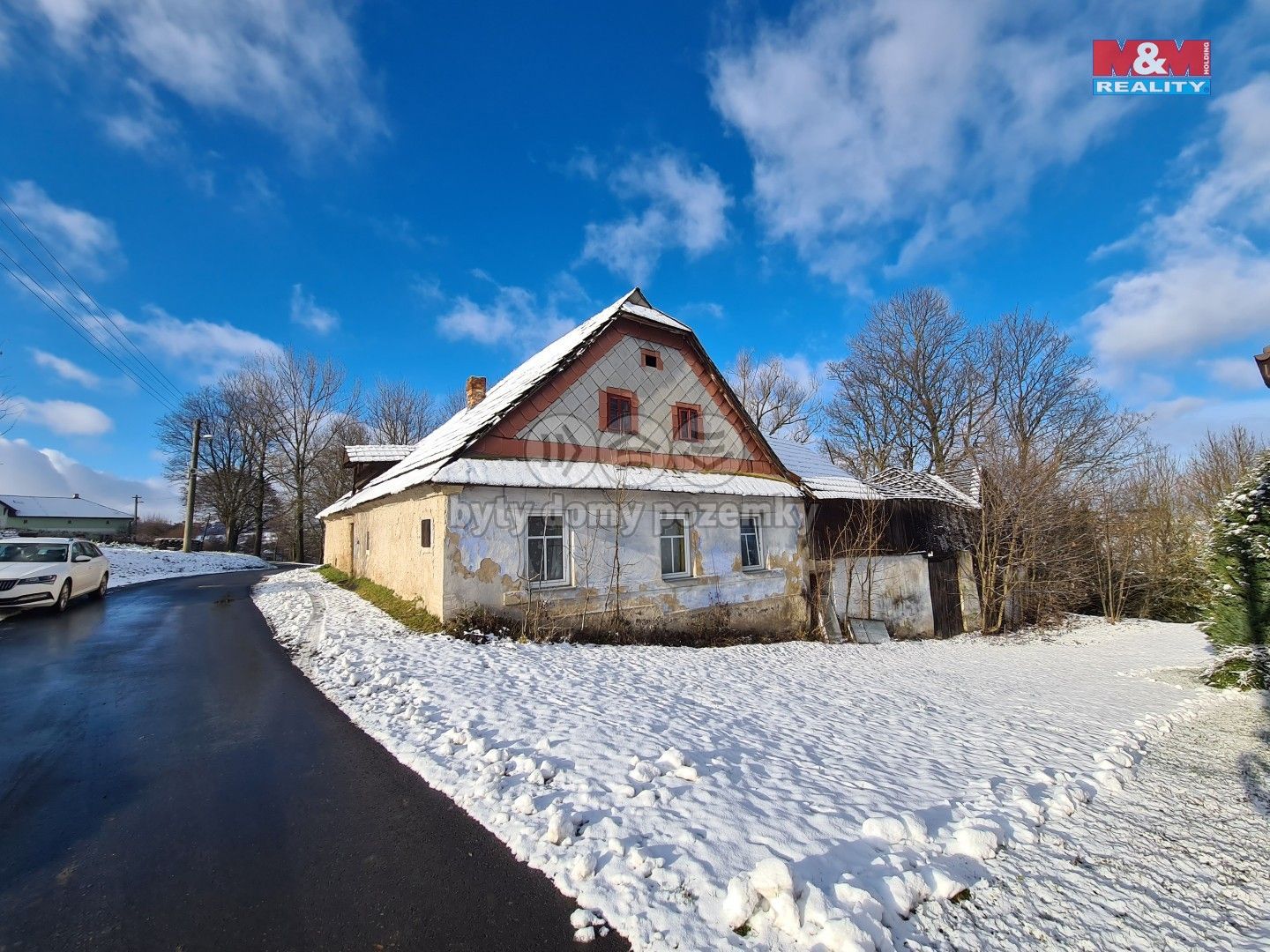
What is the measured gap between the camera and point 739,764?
14.0 ft

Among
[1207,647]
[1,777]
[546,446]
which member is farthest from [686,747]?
[1207,647]

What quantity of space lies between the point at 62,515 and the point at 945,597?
8726 centimetres

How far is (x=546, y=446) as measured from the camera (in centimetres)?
1056

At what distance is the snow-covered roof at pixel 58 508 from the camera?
58.0 metres

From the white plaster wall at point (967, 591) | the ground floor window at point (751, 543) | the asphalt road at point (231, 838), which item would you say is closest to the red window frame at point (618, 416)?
the ground floor window at point (751, 543)

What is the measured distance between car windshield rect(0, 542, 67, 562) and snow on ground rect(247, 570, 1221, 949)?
21.9ft

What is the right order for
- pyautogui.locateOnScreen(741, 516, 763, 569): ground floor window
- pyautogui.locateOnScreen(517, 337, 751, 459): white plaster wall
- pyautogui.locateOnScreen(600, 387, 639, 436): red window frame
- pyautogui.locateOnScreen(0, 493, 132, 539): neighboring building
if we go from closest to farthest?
pyautogui.locateOnScreen(517, 337, 751, 459): white plaster wall < pyautogui.locateOnScreen(600, 387, 639, 436): red window frame < pyautogui.locateOnScreen(741, 516, 763, 569): ground floor window < pyautogui.locateOnScreen(0, 493, 132, 539): neighboring building

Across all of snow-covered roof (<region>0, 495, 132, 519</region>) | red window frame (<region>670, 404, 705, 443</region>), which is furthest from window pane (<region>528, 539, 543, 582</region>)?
snow-covered roof (<region>0, 495, 132, 519</region>)

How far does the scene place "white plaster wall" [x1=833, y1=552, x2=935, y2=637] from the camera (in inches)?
586

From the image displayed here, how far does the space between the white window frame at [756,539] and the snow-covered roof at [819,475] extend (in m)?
1.87

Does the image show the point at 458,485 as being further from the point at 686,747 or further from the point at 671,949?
the point at 671,949

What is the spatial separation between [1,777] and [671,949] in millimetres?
5099

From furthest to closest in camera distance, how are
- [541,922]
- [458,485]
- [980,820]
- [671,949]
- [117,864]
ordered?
[458,485] < [980,820] < [117,864] < [541,922] < [671,949]

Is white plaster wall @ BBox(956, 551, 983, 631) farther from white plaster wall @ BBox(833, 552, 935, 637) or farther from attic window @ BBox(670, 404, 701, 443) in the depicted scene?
attic window @ BBox(670, 404, 701, 443)
